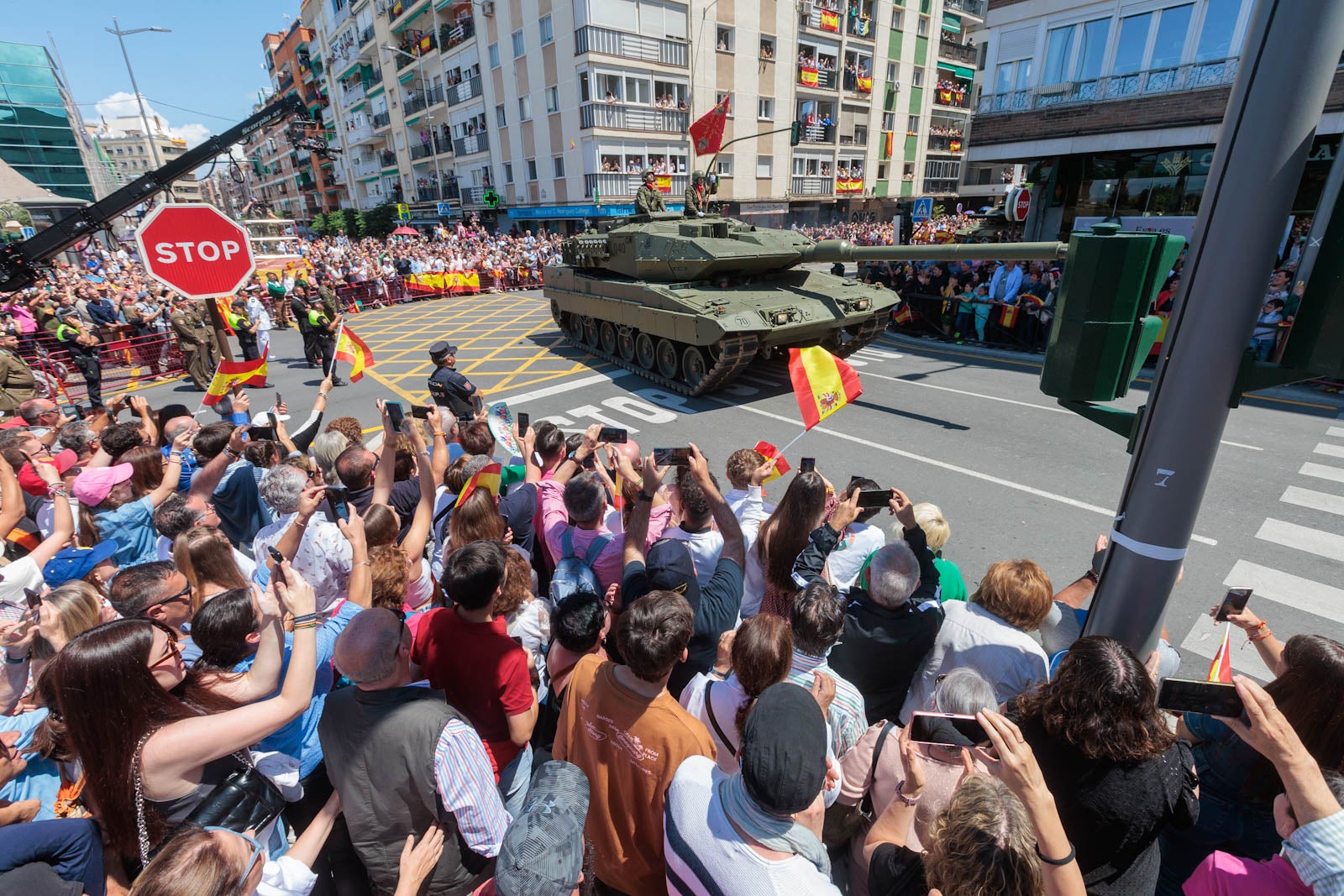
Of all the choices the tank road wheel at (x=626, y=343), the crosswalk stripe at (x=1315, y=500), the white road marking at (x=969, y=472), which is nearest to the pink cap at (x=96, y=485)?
the white road marking at (x=969, y=472)

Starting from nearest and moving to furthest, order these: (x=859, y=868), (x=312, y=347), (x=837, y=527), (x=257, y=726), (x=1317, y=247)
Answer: (x=1317, y=247) → (x=257, y=726) → (x=859, y=868) → (x=837, y=527) → (x=312, y=347)

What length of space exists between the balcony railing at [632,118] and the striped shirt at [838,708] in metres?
29.5

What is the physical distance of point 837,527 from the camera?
130 inches

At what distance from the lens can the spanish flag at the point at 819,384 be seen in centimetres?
503

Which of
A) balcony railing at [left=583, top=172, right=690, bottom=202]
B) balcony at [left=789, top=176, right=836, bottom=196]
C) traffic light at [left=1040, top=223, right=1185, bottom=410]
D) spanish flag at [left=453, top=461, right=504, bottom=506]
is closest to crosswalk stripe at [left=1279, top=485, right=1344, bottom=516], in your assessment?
traffic light at [left=1040, top=223, right=1185, bottom=410]

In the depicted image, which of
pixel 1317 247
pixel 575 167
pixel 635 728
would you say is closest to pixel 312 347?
pixel 635 728

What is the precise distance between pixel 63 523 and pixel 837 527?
4414 mm

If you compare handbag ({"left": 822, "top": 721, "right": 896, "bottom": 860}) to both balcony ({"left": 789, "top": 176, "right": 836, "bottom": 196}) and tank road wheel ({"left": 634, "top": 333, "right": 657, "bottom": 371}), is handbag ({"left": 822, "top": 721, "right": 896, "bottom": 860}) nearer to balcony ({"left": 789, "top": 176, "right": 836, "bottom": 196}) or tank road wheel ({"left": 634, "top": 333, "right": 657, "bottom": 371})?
tank road wheel ({"left": 634, "top": 333, "right": 657, "bottom": 371})

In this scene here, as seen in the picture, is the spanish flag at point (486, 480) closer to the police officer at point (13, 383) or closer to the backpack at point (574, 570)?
the backpack at point (574, 570)

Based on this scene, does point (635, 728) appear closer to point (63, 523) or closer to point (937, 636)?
point (937, 636)

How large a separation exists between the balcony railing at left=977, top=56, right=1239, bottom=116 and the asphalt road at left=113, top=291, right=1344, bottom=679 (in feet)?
28.0

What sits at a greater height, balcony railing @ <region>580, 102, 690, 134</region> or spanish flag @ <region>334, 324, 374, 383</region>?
balcony railing @ <region>580, 102, 690, 134</region>

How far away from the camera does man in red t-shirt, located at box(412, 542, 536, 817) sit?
8.41 ft

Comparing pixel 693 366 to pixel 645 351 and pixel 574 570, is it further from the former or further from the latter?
pixel 574 570
